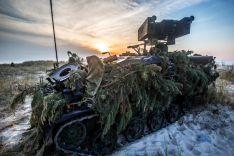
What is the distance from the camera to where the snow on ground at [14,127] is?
3.50m

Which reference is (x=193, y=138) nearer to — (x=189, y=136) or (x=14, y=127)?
(x=189, y=136)

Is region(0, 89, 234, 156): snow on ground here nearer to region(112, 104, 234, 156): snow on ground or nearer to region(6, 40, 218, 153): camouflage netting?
region(112, 104, 234, 156): snow on ground

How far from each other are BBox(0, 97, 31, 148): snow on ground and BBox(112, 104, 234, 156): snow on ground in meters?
3.07

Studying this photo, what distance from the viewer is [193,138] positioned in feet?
11.4

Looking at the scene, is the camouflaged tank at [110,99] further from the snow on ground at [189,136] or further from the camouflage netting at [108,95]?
the snow on ground at [189,136]

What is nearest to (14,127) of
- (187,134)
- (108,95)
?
(108,95)

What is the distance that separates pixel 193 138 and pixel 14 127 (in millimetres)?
5844

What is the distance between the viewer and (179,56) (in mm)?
4234

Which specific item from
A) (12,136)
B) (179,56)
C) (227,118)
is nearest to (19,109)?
(12,136)

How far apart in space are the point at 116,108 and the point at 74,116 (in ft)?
2.93

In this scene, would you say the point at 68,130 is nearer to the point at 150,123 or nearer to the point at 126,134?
the point at 126,134

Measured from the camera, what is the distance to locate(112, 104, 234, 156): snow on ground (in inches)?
117

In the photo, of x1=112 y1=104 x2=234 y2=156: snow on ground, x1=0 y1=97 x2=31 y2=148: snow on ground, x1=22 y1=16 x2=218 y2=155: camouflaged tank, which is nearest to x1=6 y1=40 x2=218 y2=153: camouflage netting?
x1=22 y1=16 x2=218 y2=155: camouflaged tank

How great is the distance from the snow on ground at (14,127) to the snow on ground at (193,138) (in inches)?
121
